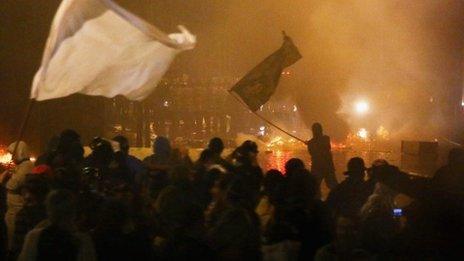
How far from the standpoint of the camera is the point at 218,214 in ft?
16.8

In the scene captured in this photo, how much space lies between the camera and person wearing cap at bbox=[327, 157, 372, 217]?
19.1 ft

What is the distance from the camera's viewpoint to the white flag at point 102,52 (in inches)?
202

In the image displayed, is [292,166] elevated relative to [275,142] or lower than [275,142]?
lower

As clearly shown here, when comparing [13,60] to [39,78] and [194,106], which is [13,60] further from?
[39,78]

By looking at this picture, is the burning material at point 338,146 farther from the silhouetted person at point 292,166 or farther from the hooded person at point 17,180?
the hooded person at point 17,180

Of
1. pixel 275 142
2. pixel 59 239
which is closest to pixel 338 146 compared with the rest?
pixel 275 142

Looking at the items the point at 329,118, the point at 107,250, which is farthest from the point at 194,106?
the point at 107,250

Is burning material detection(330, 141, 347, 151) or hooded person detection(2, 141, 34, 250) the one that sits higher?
burning material detection(330, 141, 347, 151)

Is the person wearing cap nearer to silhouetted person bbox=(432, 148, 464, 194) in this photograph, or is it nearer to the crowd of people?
the crowd of people

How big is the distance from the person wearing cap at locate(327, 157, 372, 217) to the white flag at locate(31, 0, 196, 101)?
5.97 ft

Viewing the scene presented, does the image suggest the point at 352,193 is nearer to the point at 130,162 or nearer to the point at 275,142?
the point at 130,162

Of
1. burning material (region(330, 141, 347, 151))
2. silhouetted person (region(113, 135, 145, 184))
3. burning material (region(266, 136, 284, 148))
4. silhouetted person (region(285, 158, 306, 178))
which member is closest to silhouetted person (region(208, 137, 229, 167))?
silhouetted person (region(113, 135, 145, 184))

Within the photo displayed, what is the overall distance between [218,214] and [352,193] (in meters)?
1.40

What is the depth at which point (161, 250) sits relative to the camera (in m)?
3.88
